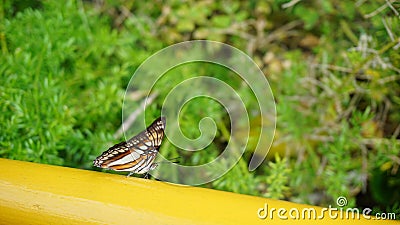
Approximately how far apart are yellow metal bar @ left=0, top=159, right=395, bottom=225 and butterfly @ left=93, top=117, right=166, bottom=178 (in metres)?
0.02

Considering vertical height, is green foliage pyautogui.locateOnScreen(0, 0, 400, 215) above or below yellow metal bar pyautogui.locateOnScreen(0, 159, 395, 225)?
above

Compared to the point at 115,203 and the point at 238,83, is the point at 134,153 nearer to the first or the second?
the point at 115,203

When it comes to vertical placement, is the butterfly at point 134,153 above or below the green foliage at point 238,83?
below

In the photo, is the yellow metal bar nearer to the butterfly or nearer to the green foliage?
the butterfly

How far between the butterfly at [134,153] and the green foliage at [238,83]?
223 mm

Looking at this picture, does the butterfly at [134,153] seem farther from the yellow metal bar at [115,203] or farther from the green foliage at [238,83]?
the green foliage at [238,83]

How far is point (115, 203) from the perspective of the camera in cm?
62

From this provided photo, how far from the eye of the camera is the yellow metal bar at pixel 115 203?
24.0 inches

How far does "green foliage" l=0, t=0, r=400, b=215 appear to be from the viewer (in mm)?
921

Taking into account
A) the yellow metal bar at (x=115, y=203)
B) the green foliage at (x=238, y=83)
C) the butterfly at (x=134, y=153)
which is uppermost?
the green foliage at (x=238, y=83)

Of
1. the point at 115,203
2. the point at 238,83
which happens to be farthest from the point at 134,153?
the point at 238,83

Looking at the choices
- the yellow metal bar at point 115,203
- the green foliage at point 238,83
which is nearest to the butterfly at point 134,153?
the yellow metal bar at point 115,203

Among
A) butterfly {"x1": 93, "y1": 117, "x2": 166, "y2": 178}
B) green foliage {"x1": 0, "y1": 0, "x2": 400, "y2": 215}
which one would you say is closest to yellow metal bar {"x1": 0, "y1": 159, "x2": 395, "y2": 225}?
butterfly {"x1": 93, "y1": 117, "x2": 166, "y2": 178}

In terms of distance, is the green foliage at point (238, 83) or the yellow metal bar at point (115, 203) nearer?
the yellow metal bar at point (115, 203)
